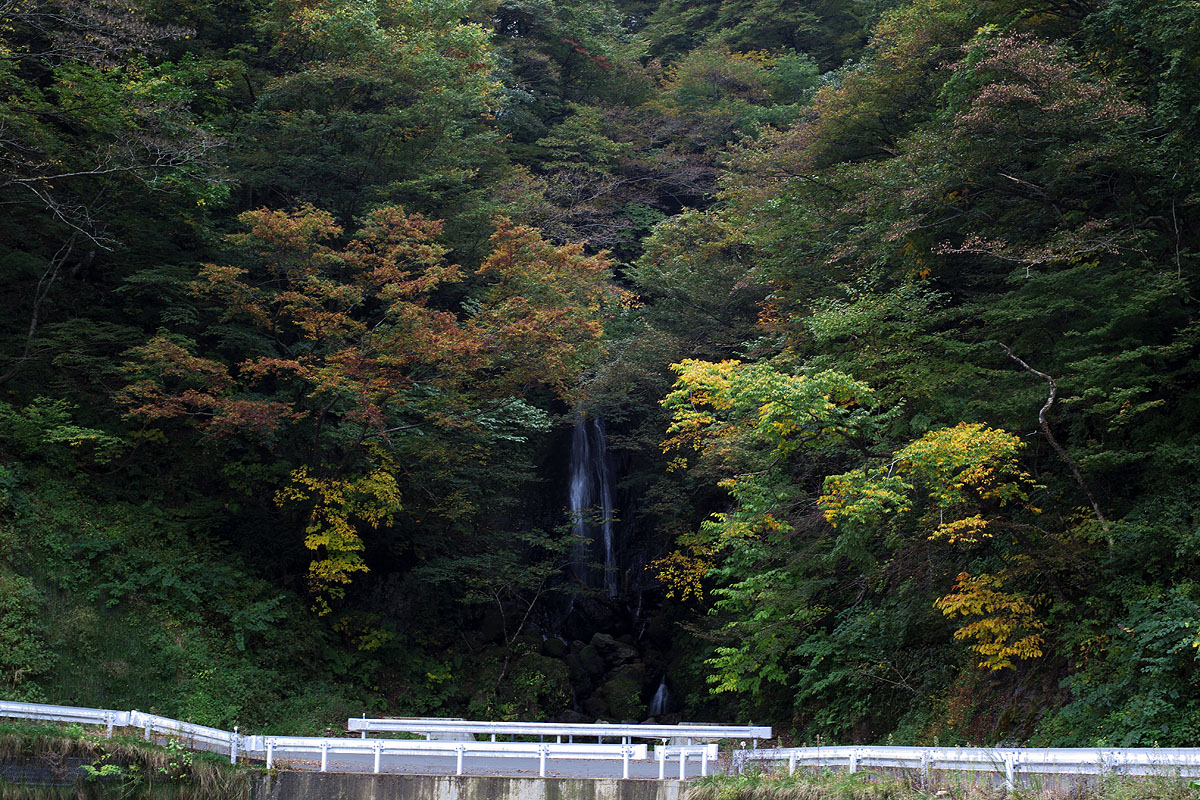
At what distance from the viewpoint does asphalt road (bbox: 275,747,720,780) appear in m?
10.7

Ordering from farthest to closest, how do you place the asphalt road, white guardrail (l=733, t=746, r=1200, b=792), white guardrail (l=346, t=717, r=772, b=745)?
white guardrail (l=346, t=717, r=772, b=745), the asphalt road, white guardrail (l=733, t=746, r=1200, b=792)

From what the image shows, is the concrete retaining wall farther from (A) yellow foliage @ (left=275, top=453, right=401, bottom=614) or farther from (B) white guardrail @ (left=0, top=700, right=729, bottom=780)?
(A) yellow foliage @ (left=275, top=453, right=401, bottom=614)

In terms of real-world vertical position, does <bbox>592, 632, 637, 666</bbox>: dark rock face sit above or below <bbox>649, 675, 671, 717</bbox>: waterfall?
above

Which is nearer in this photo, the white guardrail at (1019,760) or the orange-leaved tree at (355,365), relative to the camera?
the white guardrail at (1019,760)

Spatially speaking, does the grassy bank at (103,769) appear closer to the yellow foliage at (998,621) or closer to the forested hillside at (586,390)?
the forested hillside at (586,390)

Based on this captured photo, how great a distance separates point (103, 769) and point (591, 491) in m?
16.8

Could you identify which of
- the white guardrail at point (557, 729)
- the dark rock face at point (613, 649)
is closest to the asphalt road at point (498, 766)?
the white guardrail at point (557, 729)

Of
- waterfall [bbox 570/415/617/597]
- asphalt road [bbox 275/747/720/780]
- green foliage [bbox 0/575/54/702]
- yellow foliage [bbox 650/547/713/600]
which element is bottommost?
asphalt road [bbox 275/747/720/780]

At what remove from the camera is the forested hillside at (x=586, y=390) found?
12.1 m

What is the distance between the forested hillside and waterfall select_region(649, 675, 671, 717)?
75 mm

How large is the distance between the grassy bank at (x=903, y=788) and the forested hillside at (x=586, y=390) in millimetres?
2734

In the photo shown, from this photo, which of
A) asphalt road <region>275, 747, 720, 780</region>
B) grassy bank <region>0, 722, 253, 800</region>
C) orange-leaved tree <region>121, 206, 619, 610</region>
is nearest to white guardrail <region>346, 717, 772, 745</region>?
asphalt road <region>275, 747, 720, 780</region>

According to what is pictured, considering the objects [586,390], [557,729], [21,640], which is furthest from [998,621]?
[21,640]

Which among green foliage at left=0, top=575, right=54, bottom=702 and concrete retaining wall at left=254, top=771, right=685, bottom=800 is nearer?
concrete retaining wall at left=254, top=771, right=685, bottom=800
